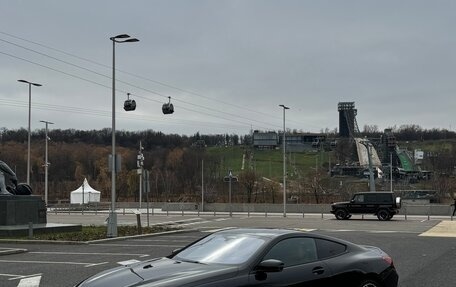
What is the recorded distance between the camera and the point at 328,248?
7.43m

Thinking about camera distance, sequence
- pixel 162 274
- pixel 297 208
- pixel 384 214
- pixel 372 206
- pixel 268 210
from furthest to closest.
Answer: pixel 268 210, pixel 297 208, pixel 372 206, pixel 384 214, pixel 162 274

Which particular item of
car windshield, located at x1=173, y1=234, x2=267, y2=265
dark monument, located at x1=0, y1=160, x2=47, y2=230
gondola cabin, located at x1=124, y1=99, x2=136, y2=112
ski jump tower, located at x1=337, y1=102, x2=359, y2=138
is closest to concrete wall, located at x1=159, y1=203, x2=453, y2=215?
gondola cabin, located at x1=124, y1=99, x2=136, y2=112

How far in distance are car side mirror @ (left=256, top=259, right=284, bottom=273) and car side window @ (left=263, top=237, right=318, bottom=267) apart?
23 centimetres

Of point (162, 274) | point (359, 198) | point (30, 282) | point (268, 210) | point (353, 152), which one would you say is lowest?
point (268, 210)

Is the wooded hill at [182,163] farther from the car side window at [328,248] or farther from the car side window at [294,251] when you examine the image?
the car side window at [294,251]

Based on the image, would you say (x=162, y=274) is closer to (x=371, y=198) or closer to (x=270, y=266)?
(x=270, y=266)

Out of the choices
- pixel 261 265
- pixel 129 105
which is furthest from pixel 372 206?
pixel 261 265

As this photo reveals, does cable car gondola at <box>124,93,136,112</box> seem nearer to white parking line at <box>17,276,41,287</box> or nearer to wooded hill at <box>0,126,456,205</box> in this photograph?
white parking line at <box>17,276,41,287</box>

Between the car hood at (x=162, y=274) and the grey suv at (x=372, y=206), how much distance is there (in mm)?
36793

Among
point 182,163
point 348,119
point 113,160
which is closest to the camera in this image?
point 113,160

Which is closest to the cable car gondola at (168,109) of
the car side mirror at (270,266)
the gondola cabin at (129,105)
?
the gondola cabin at (129,105)

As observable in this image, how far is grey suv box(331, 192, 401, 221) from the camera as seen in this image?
41.2 m

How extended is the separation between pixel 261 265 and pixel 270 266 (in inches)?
4.7

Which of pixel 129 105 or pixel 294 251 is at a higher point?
pixel 129 105
